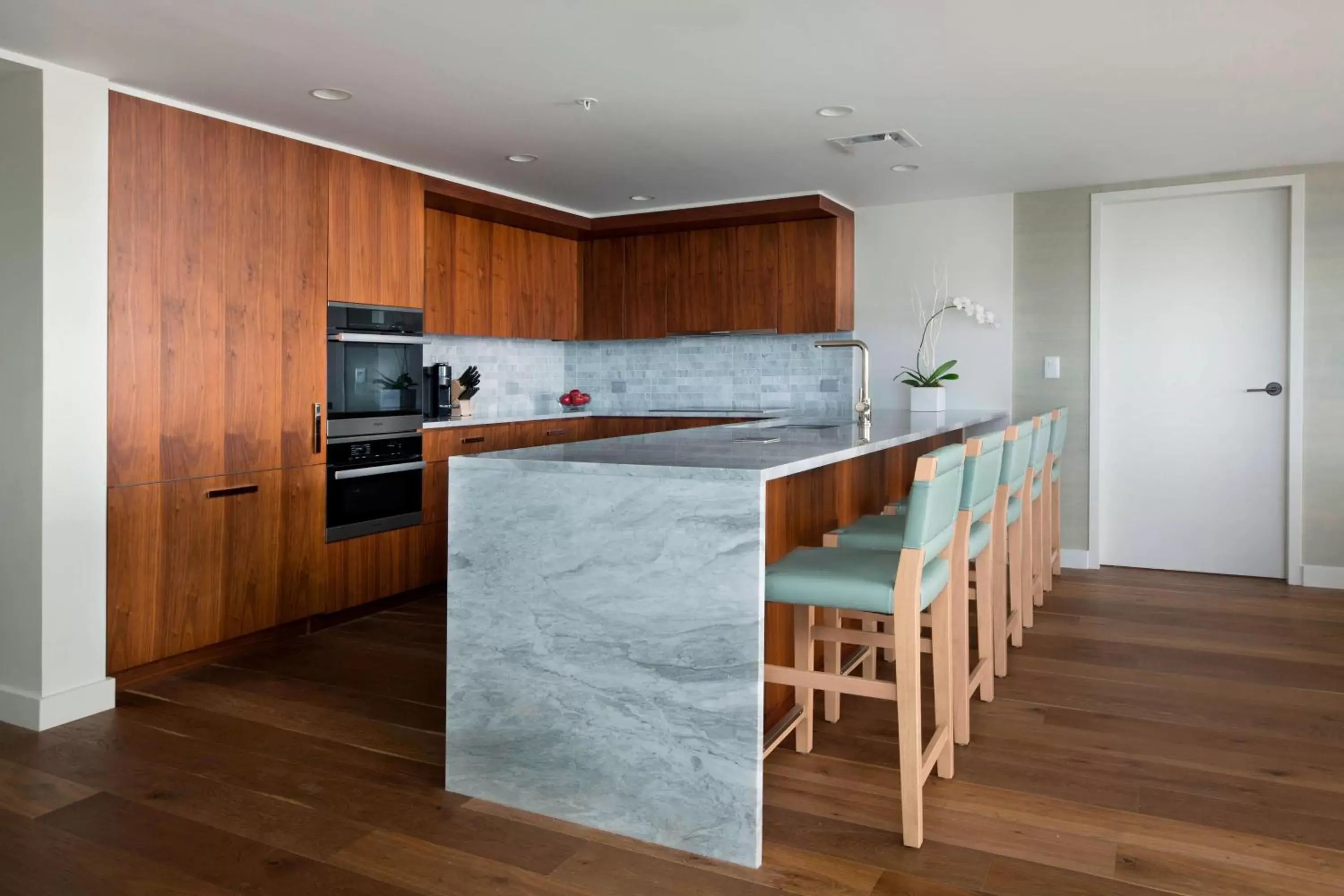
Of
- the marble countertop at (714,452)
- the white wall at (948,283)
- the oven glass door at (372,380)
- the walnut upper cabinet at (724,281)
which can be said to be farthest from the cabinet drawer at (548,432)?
the marble countertop at (714,452)

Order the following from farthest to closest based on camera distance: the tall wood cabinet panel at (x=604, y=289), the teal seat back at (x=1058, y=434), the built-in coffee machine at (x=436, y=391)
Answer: the tall wood cabinet panel at (x=604, y=289), the built-in coffee machine at (x=436, y=391), the teal seat back at (x=1058, y=434)

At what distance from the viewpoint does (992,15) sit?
9.56 ft

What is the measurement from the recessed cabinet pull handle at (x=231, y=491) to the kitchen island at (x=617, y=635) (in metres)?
1.70

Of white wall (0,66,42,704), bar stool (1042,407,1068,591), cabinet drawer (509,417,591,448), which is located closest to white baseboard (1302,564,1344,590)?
Answer: bar stool (1042,407,1068,591)

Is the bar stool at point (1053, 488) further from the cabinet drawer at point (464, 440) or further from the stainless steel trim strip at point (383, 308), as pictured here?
the stainless steel trim strip at point (383, 308)

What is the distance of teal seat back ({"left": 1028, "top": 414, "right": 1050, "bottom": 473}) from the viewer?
4176 mm

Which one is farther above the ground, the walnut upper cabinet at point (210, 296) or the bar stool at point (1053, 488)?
the walnut upper cabinet at point (210, 296)

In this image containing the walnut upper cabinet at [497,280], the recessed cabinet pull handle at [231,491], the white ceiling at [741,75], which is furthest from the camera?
the walnut upper cabinet at [497,280]

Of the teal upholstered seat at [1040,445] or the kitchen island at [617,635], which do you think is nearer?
the kitchen island at [617,635]

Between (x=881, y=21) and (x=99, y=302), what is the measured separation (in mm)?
2732

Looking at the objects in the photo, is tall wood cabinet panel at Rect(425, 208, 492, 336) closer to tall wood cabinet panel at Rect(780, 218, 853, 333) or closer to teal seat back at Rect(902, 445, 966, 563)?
tall wood cabinet panel at Rect(780, 218, 853, 333)

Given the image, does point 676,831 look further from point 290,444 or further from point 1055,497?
point 1055,497

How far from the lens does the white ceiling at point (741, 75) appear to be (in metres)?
2.90

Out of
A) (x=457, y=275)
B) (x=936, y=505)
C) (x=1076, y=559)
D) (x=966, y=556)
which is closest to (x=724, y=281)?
(x=457, y=275)
